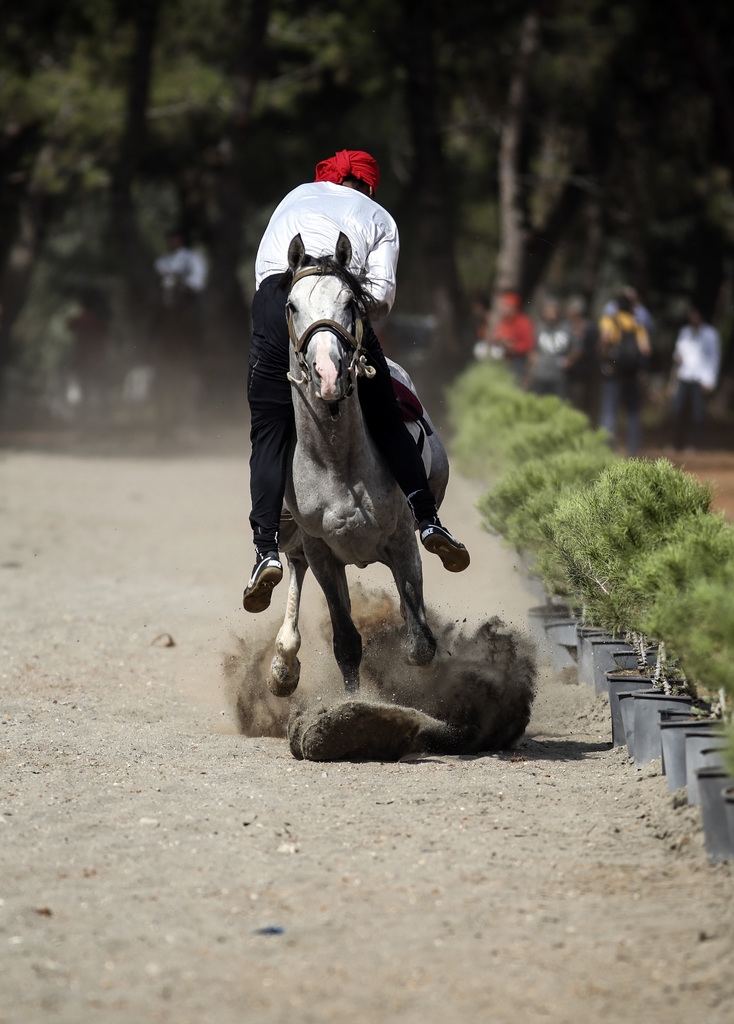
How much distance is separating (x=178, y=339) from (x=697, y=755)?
22266 millimetres

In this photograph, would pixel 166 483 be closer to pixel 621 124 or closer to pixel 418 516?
pixel 418 516

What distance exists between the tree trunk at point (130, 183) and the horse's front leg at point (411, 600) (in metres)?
20.8

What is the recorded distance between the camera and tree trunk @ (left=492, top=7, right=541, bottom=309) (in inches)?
1062

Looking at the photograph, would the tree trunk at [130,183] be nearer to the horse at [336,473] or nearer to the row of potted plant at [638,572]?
the row of potted plant at [638,572]

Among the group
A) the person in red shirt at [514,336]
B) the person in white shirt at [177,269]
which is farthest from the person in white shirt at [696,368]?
the person in white shirt at [177,269]

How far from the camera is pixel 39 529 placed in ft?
48.1

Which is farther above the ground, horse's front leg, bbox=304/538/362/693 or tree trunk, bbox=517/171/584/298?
tree trunk, bbox=517/171/584/298

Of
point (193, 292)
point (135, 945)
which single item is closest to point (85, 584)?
point (135, 945)

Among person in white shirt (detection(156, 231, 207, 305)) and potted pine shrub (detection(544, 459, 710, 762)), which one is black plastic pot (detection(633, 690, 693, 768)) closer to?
potted pine shrub (detection(544, 459, 710, 762))

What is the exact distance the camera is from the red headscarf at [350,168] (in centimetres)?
696

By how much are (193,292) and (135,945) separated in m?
22.2

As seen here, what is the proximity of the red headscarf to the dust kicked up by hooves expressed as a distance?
2.33 m

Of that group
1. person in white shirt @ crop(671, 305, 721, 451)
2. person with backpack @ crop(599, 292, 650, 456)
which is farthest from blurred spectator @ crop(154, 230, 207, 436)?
person in white shirt @ crop(671, 305, 721, 451)

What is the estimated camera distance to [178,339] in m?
26.2
